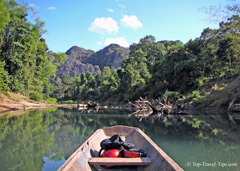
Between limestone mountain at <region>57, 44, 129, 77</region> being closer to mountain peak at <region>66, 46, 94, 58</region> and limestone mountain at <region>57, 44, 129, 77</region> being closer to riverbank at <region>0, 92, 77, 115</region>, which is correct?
mountain peak at <region>66, 46, 94, 58</region>

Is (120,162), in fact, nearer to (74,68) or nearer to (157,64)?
(157,64)

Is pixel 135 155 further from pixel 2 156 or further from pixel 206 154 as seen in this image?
pixel 2 156

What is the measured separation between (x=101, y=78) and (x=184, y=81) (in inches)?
1344

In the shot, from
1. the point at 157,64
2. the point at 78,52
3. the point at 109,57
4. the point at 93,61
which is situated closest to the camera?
the point at 157,64

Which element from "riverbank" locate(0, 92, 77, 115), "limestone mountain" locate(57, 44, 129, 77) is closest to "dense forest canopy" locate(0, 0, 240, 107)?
"riverbank" locate(0, 92, 77, 115)

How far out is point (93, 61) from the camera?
491 ft

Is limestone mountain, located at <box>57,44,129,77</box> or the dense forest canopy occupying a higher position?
limestone mountain, located at <box>57,44,129,77</box>

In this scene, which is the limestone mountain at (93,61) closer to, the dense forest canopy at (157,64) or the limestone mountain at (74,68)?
the limestone mountain at (74,68)

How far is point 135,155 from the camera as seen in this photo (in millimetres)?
3717

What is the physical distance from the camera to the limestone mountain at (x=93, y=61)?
440ft

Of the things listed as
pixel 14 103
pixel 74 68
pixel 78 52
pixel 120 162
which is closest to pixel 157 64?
pixel 14 103

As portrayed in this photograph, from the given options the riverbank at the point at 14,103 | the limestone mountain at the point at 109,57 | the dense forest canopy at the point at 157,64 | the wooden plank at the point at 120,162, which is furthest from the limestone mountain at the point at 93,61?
the wooden plank at the point at 120,162

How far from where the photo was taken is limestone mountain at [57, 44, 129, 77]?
134 metres

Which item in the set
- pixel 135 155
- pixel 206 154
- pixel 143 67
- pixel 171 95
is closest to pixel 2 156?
pixel 135 155
